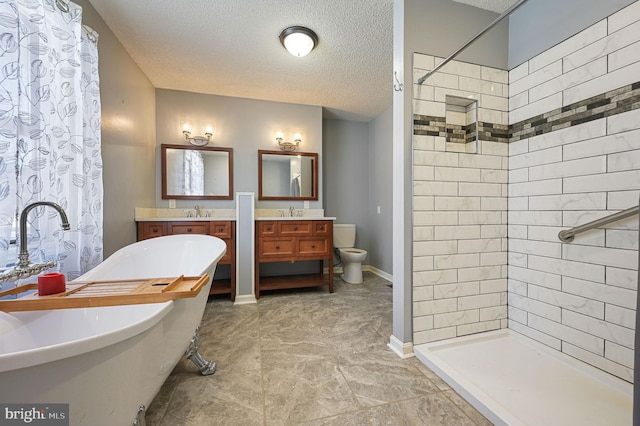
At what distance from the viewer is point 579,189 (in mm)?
1364

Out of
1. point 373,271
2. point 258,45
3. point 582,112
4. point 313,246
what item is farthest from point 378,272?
point 258,45

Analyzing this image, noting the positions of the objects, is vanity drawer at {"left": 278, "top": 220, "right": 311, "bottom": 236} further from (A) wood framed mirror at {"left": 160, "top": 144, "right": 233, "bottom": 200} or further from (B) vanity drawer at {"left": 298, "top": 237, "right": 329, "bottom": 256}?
(A) wood framed mirror at {"left": 160, "top": 144, "right": 233, "bottom": 200}

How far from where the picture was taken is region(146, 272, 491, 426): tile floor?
3.59 feet

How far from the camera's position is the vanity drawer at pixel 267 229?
8.54ft

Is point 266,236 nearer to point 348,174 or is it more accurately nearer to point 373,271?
point 348,174

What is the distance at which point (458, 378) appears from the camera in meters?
1.25

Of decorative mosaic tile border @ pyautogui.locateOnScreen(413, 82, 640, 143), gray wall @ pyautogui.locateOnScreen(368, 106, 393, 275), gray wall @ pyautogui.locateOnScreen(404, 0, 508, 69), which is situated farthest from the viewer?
Answer: gray wall @ pyautogui.locateOnScreen(368, 106, 393, 275)

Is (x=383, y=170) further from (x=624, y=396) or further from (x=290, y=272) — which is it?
(x=624, y=396)

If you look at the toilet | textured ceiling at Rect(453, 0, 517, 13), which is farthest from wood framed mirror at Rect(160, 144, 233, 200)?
textured ceiling at Rect(453, 0, 517, 13)

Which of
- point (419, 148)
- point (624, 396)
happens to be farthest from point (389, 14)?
point (624, 396)

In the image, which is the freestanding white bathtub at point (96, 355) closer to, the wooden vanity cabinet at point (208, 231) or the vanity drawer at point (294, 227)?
the wooden vanity cabinet at point (208, 231)

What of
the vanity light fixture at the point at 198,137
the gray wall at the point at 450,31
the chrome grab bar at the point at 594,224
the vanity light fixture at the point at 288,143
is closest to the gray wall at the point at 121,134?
the vanity light fixture at the point at 198,137

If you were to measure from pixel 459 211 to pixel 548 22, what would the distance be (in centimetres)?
129

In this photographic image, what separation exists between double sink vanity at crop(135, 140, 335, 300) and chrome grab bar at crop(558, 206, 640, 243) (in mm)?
1915
